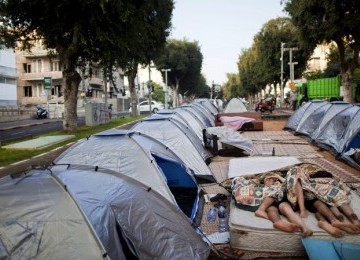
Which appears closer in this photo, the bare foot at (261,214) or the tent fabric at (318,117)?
the bare foot at (261,214)

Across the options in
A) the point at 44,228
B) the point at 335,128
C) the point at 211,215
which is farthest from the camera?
the point at 335,128

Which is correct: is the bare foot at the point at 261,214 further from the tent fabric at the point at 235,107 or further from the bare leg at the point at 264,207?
the tent fabric at the point at 235,107

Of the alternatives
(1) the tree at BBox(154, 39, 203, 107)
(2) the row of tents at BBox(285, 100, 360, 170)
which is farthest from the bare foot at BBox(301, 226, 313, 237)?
(1) the tree at BBox(154, 39, 203, 107)

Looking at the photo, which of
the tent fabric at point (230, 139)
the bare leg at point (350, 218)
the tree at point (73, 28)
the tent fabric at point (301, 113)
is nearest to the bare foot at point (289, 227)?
the bare leg at point (350, 218)

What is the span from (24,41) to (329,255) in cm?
1991

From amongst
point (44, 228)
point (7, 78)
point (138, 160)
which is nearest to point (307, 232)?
point (138, 160)

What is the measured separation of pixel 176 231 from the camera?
4695 mm

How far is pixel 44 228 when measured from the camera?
3.73 m

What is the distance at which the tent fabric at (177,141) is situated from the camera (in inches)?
336

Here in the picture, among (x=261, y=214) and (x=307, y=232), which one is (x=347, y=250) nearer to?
(x=307, y=232)

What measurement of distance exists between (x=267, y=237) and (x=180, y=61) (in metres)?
54.3

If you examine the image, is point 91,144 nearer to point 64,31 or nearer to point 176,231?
point 176,231

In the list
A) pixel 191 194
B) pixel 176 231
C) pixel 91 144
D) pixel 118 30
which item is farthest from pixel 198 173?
pixel 118 30

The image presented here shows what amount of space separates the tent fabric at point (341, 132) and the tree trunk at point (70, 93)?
1267 centimetres
